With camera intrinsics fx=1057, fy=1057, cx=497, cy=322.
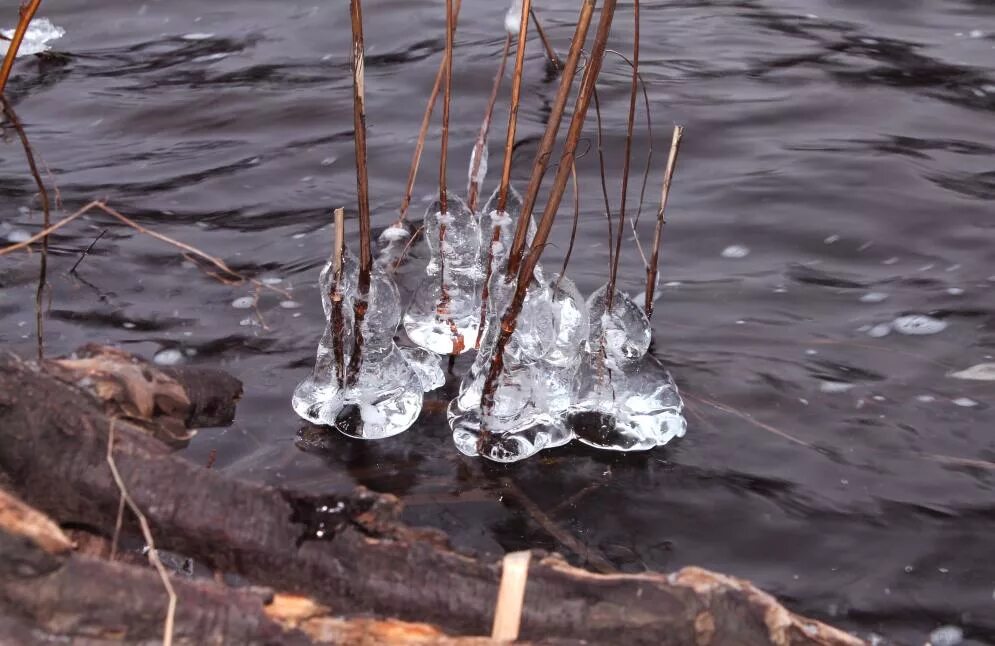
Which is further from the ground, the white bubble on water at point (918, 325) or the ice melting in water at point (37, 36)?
the ice melting in water at point (37, 36)

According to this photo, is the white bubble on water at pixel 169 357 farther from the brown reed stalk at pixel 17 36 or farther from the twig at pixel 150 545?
the twig at pixel 150 545

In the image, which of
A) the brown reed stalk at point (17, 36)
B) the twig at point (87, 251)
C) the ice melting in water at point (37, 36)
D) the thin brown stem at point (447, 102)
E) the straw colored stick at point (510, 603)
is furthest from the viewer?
the ice melting in water at point (37, 36)

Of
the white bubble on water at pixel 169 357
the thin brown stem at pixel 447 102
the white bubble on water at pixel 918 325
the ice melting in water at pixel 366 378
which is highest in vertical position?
the thin brown stem at pixel 447 102

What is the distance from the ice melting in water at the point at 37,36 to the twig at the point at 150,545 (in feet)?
16.9

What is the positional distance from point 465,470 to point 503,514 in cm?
21

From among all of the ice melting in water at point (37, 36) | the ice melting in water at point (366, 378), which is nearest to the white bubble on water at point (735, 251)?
the ice melting in water at point (366, 378)

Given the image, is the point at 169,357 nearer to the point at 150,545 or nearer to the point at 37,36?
the point at 150,545

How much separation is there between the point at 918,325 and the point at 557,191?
1.88 meters

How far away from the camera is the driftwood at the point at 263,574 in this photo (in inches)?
64.0

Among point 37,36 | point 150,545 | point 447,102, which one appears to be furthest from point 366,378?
point 37,36

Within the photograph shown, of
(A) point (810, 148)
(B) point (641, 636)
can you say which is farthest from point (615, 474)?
(A) point (810, 148)

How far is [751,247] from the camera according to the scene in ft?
13.8

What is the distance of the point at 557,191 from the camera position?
233 cm

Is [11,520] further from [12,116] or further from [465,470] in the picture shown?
[465,470]
